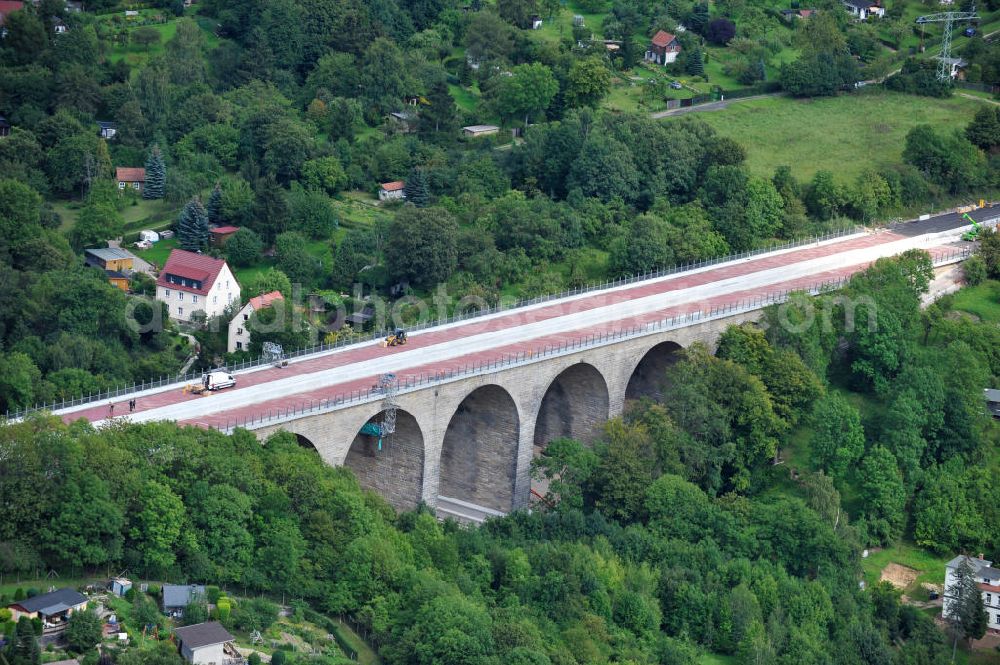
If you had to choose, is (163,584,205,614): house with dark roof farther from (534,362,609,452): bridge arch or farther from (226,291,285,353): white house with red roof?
(534,362,609,452): bridge arch

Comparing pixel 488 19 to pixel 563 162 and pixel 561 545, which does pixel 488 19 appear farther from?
pixel 561 545

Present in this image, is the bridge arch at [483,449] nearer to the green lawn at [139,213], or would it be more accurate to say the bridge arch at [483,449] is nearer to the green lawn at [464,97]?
the green lawn at [139,213]

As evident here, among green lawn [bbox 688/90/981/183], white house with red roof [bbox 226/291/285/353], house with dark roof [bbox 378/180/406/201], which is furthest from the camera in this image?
green lawn [bbox 688/90/981/183]

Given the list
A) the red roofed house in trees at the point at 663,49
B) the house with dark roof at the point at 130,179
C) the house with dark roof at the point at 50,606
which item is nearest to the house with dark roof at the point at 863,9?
the red roofed house in trees at the point at 663,49

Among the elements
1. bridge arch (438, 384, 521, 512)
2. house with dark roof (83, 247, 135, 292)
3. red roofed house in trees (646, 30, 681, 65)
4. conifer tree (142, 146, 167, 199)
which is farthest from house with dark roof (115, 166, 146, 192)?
red roofed house in trees (646, 30, 681, 65)

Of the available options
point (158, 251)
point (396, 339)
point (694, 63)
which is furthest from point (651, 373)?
point (694, 63)

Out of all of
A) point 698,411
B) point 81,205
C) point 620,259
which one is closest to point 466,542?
point 698,411
